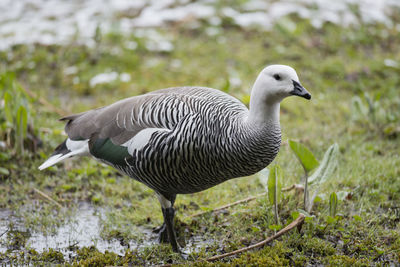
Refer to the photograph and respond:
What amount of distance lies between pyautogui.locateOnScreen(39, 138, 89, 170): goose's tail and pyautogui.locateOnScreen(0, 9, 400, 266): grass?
0.63m

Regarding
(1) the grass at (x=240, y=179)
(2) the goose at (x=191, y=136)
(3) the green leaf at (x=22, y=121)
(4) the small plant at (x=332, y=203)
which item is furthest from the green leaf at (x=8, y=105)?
(4) the small plant at (x=332, y=203)

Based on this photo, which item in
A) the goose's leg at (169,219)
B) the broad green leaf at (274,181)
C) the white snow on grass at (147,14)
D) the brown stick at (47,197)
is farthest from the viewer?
the white snow on grass at (147,14)

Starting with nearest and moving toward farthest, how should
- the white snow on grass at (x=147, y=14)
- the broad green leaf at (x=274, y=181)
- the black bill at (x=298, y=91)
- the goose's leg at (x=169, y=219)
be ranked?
1. the black bill at (x=298, y=91)
2. the broad green leaf at (x=274, y=181)
3. the goose's leg at (x=169, y=219)
4. the white snow on grass at (x=147, y=14)

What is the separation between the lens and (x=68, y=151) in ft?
14.0

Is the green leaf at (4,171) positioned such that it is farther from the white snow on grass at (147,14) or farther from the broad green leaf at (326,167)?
the white snow on grass at (147,14)

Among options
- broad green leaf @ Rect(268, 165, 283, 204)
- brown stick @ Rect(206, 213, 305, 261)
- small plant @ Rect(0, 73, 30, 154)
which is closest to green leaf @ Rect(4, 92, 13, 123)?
small plant @ Rect(0, 73, 30, 154)

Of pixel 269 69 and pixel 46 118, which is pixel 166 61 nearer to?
pixel 46 118

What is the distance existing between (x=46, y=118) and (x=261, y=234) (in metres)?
3.88

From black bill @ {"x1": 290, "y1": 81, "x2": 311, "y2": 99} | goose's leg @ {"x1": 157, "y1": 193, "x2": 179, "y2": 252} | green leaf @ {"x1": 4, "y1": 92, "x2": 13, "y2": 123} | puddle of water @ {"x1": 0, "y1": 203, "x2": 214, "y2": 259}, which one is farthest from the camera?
green leaf @ {"x1": 4, "y1": 92, "x2": 13, "y2": 123}

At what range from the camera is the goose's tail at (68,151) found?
4137mm

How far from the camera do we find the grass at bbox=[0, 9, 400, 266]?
3.95 metres

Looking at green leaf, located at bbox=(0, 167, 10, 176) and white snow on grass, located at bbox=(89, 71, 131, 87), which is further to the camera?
white snow on grass, located at bbox=(89, 71, 131, 87)

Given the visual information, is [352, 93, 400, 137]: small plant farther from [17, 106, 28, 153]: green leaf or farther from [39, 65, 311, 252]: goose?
[17, 106, 28, 153]: green leaf

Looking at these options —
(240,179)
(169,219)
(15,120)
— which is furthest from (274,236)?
(15,120)
